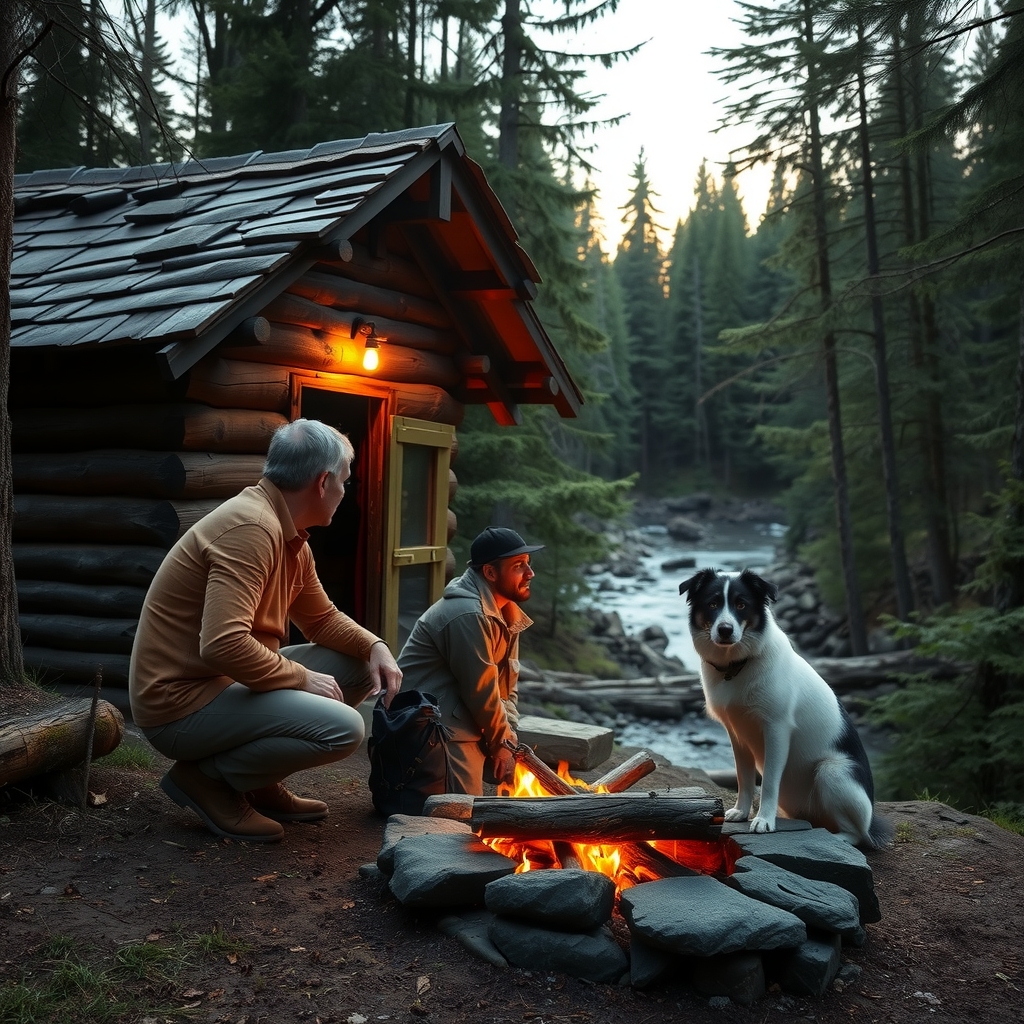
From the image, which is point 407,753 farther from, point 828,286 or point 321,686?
point 828,286

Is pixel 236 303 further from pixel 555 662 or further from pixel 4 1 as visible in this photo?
pixel 555 662

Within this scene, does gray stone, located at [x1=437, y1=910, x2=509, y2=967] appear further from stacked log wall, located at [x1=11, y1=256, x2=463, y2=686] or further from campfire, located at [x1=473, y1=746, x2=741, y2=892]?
stacked log wall, located at [x1=11, y1=256, x2=463, y2=686]

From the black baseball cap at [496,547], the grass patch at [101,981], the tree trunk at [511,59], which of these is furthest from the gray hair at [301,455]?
the tree trunk at [511,59]

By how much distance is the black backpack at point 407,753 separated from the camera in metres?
4.43

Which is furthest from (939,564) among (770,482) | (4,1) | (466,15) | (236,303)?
(770,482)

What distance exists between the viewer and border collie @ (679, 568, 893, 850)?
3.97 metres

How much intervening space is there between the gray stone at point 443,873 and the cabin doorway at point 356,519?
3.91 m

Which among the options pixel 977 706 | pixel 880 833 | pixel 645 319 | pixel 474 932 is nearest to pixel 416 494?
pixel 880 833

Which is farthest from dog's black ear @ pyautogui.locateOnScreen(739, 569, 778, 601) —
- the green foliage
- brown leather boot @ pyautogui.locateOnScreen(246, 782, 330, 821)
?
the green foliage

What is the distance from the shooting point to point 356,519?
8.66 m

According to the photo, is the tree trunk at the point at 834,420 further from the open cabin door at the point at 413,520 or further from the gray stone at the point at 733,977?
the gray stone at the point at 733,977

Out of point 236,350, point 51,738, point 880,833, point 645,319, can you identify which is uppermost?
point 645,319

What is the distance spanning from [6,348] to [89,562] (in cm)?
187

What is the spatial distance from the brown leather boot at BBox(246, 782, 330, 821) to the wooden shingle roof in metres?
2.33
